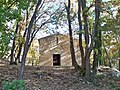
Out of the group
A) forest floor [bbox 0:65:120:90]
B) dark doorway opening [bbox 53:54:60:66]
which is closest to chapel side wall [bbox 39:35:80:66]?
dark doorway opening [bbox 53:54:60:66]

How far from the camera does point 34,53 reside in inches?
1196

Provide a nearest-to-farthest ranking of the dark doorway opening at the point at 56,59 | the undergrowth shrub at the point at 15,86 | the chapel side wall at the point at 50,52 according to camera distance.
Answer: the undergrowth shrub at the point at 15,86
the chapel side wall at the point at 50,52
the dark doorway opening at the point at 56,59

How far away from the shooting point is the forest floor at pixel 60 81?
11.3 m

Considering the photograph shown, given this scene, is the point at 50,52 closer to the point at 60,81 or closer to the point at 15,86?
the point at 60,81

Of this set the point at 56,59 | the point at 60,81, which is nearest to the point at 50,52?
the point at 56,59

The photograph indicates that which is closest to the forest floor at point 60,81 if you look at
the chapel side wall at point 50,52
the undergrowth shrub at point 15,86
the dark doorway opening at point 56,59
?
the undergrowth shrub at point 15,86

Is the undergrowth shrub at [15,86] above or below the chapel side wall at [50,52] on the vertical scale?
below

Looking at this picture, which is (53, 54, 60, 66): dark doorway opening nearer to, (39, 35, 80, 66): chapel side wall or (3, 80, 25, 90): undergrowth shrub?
(39, 35, 80, 66): chapel side wall

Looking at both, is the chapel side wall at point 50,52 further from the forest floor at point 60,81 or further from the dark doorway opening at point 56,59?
the forest floor at point 60,81

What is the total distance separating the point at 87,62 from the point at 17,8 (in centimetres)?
465

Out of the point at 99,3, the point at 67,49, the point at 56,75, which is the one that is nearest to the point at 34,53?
the point at 67,49

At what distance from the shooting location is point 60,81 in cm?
1222

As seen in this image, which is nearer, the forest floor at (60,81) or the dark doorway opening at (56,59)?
the forest floor at (60,81)

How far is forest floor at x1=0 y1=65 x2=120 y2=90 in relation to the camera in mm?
11328
